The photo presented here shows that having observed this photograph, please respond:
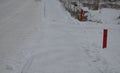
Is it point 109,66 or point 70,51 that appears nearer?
point 109,66

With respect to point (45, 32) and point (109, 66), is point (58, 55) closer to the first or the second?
point (109, 66)

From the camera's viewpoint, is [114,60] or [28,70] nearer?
[28,70]

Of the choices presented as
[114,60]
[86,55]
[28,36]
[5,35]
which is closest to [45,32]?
[28,36]

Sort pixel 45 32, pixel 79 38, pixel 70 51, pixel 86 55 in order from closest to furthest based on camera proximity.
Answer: pixel 86 55 → pixel 70 51 → pixel 79 38 → pixel 45 32

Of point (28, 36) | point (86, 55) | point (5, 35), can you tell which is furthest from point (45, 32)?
point (86, 55)

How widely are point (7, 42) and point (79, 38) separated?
347cm

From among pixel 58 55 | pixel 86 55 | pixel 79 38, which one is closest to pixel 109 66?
pixel 86 55

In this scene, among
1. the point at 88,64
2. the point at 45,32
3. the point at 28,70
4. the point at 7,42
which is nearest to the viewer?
the point at 28,70

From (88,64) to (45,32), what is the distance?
5973 millimetres

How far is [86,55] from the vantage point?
340 inches

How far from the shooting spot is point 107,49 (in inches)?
376

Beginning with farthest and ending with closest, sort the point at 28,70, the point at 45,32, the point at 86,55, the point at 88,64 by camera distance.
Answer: the point at 45,32 < the point at 86,55 < the point at 88,64 < the point at 28,70

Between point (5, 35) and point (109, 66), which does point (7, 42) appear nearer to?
point (5, 35)

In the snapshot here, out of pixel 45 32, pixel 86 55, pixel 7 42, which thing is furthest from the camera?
pixel 45 32
